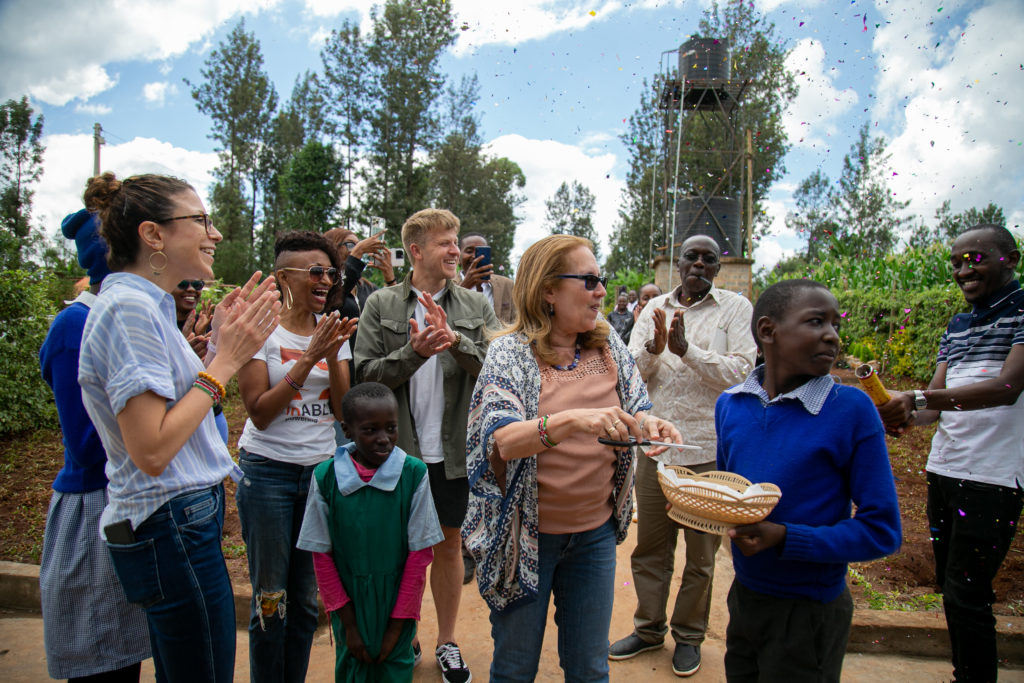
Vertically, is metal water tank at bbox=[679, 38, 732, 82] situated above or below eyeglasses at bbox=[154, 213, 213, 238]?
above

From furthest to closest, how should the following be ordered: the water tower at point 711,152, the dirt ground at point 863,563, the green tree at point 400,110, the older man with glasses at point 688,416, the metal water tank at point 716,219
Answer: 1. the green tree at point 400,110
2. the metal water tank at point 716,219
3. the water tower at point 711,152
4. the dirt ground at point 863,563
5. the older man with glasses at point 688,416

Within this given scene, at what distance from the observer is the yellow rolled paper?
2.11m

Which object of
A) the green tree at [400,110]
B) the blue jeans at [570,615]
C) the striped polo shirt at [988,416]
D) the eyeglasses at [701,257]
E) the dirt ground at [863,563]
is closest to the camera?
the blue jeans at [570,615]

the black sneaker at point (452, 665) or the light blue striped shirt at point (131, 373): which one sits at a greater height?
the light blue striped shirt at point (131, 373)

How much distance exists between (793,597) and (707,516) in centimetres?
45

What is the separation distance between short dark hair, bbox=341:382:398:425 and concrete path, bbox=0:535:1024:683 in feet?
5.18

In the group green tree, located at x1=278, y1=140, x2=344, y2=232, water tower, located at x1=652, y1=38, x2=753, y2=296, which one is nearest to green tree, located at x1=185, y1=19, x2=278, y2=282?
green tree, located at x1=278, y1=140, x2=344, y2=232

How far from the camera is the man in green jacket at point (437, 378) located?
3.05 metres

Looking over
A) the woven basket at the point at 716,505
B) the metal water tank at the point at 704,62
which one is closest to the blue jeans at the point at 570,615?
the woven basket at the point at 716,505

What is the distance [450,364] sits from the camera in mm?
3195

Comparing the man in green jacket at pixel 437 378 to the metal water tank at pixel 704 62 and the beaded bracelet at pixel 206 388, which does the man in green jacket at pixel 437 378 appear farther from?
the metal water tank at pixel 704 62

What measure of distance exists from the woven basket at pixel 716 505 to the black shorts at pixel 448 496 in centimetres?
165

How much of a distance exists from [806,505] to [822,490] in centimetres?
7

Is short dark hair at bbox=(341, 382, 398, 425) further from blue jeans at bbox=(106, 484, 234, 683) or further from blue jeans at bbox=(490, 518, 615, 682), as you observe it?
blue jeans at bbox=(490, 518, 615, 682)
